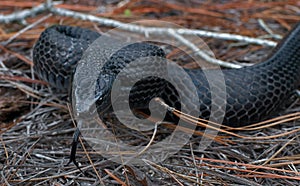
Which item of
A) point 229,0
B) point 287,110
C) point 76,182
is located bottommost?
point 76,182

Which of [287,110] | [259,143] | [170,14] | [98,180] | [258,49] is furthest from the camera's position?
[170,14]

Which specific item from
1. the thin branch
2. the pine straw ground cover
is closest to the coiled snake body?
the pine straw ground cover

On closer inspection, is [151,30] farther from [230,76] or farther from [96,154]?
[96,154]

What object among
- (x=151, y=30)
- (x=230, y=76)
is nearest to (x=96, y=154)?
(x=230, y=76)

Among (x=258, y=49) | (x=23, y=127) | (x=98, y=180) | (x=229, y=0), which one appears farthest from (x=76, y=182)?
(x=229, y=0)

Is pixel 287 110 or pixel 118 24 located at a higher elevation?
pixel 118 24

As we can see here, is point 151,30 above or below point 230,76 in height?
above

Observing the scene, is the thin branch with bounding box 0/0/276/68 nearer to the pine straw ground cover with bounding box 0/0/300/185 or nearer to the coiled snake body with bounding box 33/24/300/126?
the pine straw ground cover with bounding box 0/0/300/185

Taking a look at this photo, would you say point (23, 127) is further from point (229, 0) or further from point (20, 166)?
point (229, 0)
